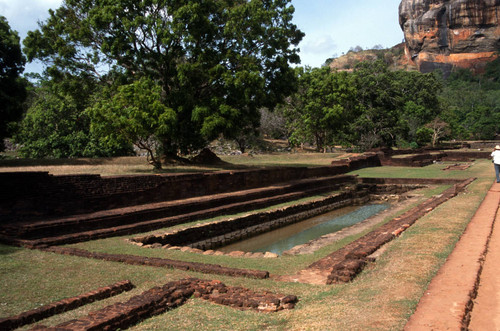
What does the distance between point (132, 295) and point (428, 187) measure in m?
15.8

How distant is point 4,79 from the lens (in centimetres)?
1792

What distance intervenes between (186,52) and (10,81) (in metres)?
8.07

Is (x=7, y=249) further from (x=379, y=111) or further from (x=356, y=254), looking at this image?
(x=379, y=111)

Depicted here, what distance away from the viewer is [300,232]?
40.0ft

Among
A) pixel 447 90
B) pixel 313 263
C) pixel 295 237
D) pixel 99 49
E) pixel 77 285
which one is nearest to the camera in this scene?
pixel 77 285

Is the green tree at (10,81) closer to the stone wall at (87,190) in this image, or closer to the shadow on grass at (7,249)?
the stone wall at (87,190)

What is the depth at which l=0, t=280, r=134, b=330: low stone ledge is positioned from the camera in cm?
383

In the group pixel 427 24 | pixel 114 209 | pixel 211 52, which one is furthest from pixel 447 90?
pixel 114 209

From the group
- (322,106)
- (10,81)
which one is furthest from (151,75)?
(322,106)

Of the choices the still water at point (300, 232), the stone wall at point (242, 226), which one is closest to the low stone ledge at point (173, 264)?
the stone wall at point (242, 226)

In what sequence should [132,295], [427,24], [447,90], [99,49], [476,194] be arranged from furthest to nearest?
[427,24], [447,90], [99,49], [476,194], [132,295]

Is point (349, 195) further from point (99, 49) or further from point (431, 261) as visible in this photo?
point (431, 261)

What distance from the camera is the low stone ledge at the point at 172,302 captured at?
3.75 meters

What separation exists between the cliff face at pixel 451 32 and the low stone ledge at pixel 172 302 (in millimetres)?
94401
